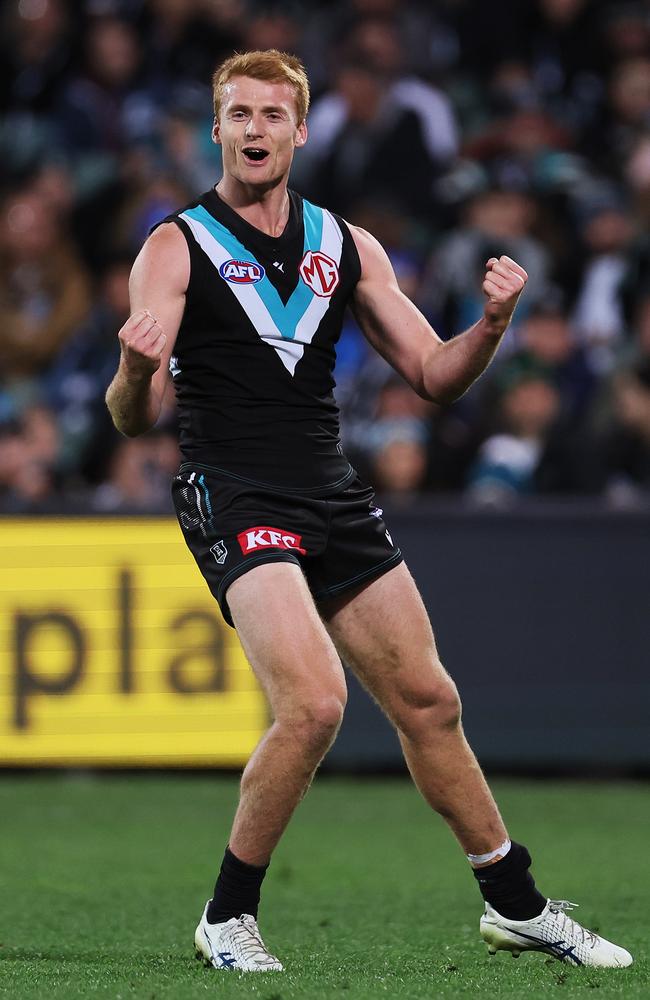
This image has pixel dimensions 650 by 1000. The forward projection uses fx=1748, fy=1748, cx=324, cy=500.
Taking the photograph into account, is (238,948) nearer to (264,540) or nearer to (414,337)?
(264,540)

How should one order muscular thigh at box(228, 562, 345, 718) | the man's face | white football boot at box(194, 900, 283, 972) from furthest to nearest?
the man's face < white football boot at box(194, 900, 283, 972) < muscular thigh at box(228, 562, 345, 718)

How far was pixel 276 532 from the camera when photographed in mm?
4738

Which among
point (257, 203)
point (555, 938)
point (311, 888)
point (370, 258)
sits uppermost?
point (257, 203)

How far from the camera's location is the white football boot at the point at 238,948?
Answer: 15.4 feet

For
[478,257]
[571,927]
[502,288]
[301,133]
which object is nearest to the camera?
[502,288]

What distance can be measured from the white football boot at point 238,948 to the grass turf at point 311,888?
51 mm

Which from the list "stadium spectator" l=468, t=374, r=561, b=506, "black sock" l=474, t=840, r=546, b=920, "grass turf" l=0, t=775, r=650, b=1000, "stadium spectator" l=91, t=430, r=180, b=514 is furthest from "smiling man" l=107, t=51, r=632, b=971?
"stadium spectator" l=91, t=430, r=180, b=514

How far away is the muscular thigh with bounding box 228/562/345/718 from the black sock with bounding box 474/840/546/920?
2.31ft

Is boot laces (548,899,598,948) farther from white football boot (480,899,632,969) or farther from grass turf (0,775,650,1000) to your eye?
grass turf (0,775,650,1000)

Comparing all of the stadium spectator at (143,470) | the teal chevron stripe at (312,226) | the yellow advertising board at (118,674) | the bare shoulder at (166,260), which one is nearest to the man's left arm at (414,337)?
the teal chevron stripe at (312,226)

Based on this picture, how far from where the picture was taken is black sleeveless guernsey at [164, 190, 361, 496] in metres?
4.84

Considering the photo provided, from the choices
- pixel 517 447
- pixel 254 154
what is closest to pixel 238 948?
pixel 254 154

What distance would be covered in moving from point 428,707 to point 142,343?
1300 millimetres

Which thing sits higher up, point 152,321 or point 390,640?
point 152,321
